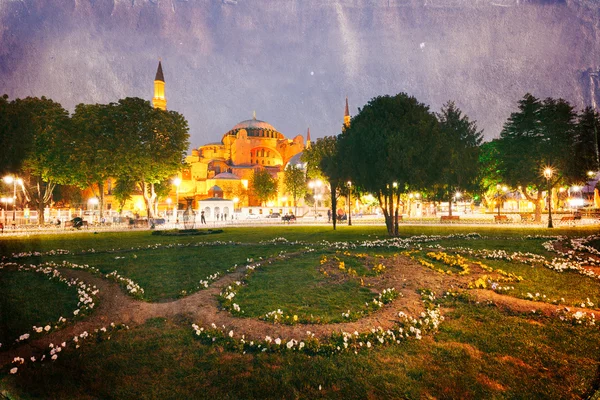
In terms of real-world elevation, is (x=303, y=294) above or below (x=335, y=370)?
above

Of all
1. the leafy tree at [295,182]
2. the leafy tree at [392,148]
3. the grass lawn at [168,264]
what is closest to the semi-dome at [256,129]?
the leafy tree at [295,182]

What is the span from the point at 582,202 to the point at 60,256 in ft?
334

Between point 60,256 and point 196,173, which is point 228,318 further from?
point 196,173

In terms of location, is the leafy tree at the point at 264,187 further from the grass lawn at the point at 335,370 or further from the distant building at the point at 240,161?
the grass lawn at the point at 335,370

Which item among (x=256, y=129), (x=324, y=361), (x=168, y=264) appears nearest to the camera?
(x=324, y=361)

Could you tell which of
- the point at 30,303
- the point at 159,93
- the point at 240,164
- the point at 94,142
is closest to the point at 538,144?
the point at 30,303

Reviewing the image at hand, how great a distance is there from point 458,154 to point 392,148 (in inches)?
607

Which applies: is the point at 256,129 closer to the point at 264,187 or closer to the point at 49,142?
the point at 264,187

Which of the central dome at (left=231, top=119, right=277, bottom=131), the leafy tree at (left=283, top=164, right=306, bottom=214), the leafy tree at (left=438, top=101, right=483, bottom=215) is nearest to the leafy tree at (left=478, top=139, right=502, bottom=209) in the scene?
the leafy tree at (left=438, top=101, right=483, bottom=215)

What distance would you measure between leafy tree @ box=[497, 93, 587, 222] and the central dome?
3958 inches

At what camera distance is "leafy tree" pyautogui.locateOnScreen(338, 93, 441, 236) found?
19922 millimetres

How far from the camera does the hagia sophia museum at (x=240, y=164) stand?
90.5 metres

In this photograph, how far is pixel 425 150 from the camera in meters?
20.6

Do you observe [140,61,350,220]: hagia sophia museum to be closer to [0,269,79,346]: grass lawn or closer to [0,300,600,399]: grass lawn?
[0,269,79,346]: grass lawn
